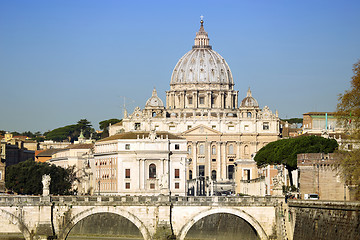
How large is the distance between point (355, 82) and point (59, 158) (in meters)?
94.8

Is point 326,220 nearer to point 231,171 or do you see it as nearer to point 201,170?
point 201,170

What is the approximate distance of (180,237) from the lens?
66062 millimetres

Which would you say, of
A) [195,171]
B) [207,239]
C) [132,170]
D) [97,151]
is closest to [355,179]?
[207,239]

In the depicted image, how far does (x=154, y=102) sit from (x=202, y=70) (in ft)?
46.2

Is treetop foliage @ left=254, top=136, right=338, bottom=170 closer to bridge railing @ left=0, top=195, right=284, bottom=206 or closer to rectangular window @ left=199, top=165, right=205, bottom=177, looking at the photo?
bridge railing @ left=0, top=195, right=284, bottom=206

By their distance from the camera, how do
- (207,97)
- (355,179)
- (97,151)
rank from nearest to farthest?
→ (355,179) → (97,151) → (207,97)

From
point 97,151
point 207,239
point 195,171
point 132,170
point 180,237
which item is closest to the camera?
point 180,237

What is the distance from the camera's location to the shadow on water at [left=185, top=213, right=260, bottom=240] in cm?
7388

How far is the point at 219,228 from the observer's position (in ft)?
255

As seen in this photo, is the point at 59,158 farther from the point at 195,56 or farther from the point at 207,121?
the point at 195,56

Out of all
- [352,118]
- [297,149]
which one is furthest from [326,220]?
[297,149]

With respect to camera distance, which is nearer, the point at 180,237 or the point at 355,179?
the point at 355,179

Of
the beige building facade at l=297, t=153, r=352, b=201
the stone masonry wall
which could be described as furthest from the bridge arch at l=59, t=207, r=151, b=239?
the beige building facade at l=297, t=153, r=352, b=201

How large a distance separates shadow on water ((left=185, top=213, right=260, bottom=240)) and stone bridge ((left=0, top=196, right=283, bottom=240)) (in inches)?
253
